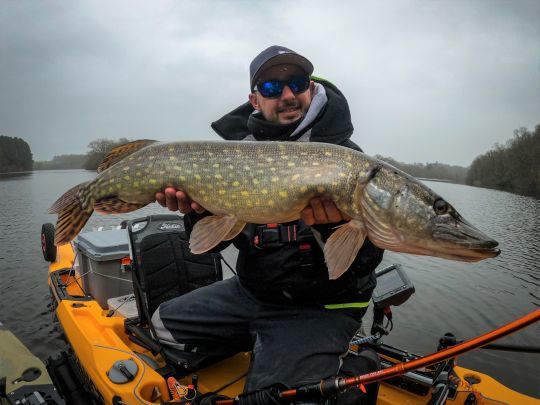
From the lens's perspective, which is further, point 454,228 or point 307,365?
point 307,365

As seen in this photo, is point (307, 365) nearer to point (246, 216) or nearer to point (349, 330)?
point (349, 330)

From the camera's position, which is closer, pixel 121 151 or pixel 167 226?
pixel 121 151

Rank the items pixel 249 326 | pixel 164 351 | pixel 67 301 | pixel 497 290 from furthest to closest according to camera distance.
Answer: pixel 497 290 < pixel 67 301 < pixel 164 351 < pixel 249 326

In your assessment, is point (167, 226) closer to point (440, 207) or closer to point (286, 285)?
point (286, 285)

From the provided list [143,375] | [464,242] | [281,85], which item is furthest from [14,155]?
[464,242]

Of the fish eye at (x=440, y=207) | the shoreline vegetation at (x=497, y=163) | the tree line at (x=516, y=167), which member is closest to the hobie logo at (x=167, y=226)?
the fish eye at (x=440, y=207)

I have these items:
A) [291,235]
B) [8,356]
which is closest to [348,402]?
[291,235]

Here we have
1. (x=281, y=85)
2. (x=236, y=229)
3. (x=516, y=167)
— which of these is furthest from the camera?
(x=516, y=167)

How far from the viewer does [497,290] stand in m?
8.01

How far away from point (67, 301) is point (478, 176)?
49.9 metres

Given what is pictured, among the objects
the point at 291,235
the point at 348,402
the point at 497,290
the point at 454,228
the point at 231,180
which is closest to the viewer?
the point at 454,228

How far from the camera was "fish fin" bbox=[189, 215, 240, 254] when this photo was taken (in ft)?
6.67

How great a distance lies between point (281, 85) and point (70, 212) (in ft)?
5.04

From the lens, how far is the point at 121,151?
2297 millimetres
